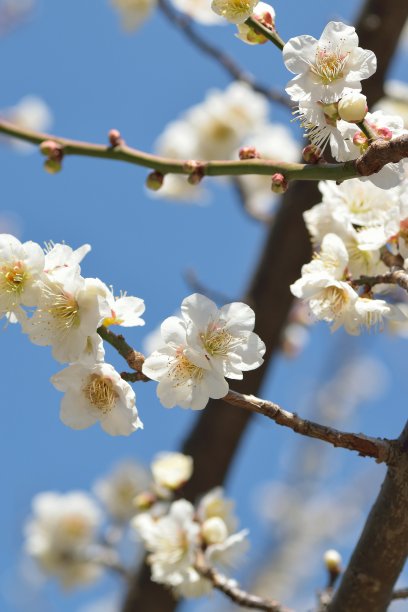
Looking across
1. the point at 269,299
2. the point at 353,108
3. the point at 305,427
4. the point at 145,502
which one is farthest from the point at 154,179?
the point at 269,299

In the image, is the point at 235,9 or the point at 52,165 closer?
the point at 235,9

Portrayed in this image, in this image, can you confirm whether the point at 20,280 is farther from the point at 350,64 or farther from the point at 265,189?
the point at 265,189

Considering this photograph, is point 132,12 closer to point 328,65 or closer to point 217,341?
point 328,65

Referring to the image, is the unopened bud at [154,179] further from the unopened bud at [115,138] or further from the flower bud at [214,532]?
the flower bud at [214,532]

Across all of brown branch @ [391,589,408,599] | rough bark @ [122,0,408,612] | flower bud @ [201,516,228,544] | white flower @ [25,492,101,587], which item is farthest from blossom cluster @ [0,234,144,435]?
white flower @ [25,492,101,587]

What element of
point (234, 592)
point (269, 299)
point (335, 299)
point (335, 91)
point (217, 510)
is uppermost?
point (269, 299)

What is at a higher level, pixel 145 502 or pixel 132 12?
pixel 132 12

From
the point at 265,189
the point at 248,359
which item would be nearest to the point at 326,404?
the point at 265,189

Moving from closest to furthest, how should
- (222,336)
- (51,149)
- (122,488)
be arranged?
1. (222,336)
2. (51,149)
3. (122,488)
